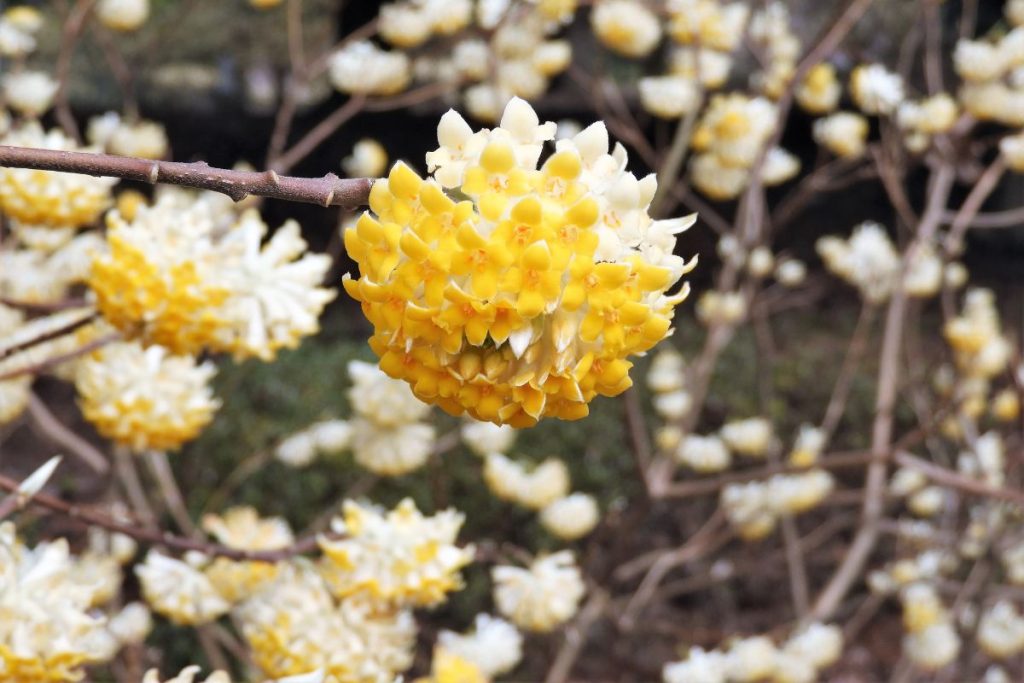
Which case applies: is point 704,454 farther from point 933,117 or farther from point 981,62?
point 981,62

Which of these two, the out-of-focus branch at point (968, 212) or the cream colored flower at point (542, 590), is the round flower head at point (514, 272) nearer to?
the cream colored flower at point (542, 590)

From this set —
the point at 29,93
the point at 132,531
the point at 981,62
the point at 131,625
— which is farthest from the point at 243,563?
the point at 981,62

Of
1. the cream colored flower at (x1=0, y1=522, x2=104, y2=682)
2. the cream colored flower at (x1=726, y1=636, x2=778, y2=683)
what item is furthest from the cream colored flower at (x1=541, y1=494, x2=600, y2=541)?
the cream colored flower at (x1=0, y1=522, x2=104, y2=682)

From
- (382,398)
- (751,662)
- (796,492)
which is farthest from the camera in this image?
(796,492)

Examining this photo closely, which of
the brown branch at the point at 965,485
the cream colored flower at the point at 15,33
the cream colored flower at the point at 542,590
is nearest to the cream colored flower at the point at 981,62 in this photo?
the brown branch at the point at 965,485

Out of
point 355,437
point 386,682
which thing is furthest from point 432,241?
point 355,437

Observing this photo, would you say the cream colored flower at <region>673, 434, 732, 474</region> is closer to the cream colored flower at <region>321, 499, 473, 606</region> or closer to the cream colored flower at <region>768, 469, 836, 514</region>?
the cream colored flower at <region>768, 469, 836, 514</region>
